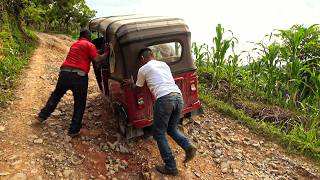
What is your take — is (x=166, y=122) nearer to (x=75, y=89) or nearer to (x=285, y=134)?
(x=75, y=89)

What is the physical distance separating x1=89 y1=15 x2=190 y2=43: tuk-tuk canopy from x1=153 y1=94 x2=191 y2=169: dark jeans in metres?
1.26

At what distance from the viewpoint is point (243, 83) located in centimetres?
1070

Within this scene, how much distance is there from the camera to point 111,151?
6.75m

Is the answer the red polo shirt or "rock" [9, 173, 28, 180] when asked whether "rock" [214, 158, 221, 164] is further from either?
"rock" [9, 173, 28, 180]

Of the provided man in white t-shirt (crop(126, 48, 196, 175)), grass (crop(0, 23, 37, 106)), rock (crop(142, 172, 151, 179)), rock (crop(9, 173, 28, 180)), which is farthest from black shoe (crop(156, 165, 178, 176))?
grass (crop(0, 23, 37, 106))

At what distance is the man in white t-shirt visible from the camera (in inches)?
231

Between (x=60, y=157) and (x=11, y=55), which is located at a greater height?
(x=11, y=55)

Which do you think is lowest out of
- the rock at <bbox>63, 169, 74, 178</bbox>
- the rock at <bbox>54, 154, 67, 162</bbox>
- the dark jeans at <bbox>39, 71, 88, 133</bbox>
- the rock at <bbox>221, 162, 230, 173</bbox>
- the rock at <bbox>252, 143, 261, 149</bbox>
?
the rock at <bbox>252, 143, 261, 149</bbox>

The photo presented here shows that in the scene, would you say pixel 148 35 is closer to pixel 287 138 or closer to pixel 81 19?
pixel 287 138

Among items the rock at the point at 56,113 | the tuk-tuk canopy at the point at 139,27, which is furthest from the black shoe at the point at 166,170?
the rock at the point at 56,113

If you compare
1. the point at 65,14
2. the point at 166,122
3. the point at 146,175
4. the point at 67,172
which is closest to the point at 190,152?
the point at 166,122

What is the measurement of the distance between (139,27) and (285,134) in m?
3.50

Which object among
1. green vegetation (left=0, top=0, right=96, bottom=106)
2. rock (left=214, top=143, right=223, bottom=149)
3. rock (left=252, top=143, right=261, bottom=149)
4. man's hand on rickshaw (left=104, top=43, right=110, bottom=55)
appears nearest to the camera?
man's hand on rickshaw (left=104, top=43, right=110, bottom=55)

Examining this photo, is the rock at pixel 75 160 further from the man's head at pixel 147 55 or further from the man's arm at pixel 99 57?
the man's head at pixel 147 55
